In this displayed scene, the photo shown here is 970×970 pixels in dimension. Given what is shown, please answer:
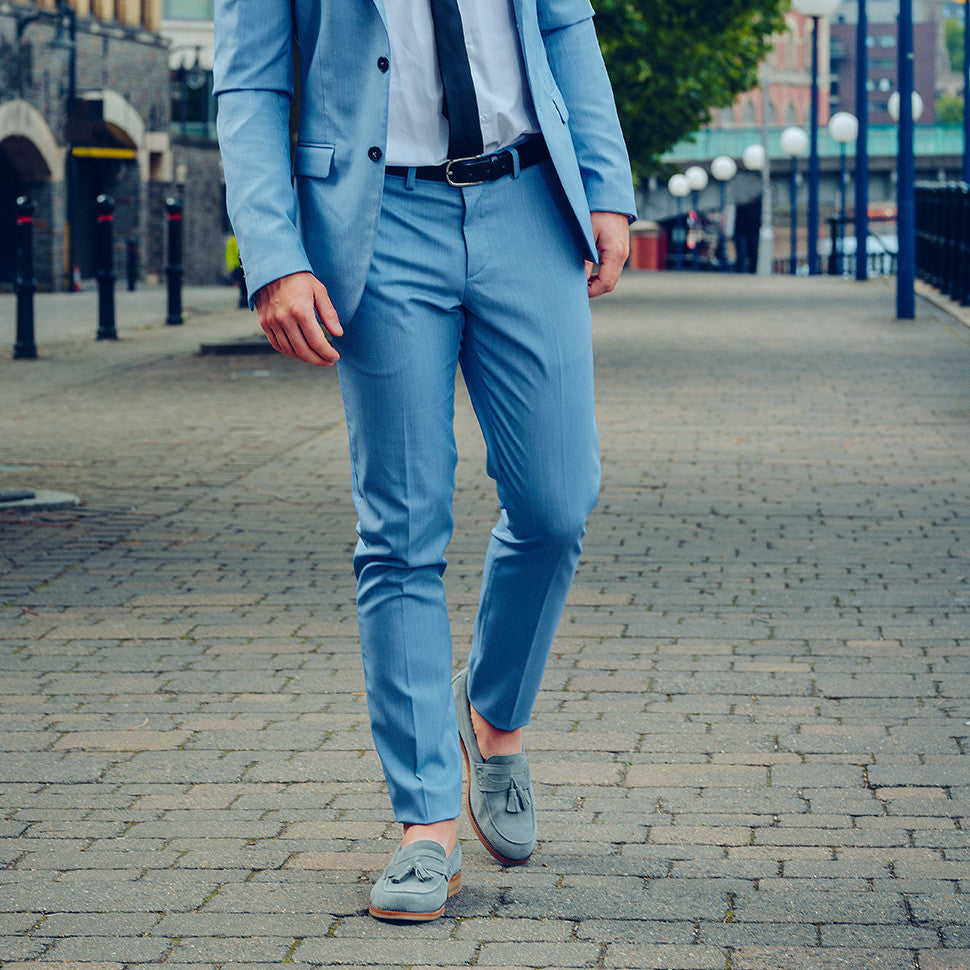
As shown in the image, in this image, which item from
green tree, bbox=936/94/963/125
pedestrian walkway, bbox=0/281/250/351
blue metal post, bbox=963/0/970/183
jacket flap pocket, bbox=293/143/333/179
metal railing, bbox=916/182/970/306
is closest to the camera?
jacket flap pocket, bbox=293/143/333/179

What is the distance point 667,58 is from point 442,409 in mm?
23310

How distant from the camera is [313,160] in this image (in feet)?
9.66

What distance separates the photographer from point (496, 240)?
2977 millimetres

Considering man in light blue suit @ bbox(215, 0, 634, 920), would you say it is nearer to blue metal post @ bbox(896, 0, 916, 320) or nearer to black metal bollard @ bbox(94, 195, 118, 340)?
black metal bollard @ bbox(94, 195, 118, 340)

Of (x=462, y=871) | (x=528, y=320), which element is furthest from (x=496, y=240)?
(x=462, y=871)

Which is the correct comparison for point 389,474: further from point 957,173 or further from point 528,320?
point 957,173

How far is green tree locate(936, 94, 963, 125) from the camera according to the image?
4376 inches

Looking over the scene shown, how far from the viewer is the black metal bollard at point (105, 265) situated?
17.0m

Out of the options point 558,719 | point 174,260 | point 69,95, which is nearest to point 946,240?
point 174,260

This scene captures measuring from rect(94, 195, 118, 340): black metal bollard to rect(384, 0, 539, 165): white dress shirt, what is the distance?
45.8ft

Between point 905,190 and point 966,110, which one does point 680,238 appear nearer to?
point 966,110

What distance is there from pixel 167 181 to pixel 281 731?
1310 inches

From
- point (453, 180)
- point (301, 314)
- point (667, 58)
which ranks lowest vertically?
point (301, 314)

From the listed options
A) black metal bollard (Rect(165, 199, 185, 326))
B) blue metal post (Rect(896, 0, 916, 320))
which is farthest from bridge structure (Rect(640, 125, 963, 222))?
black metal bollard (Rect(165, 199, 185, 326))
